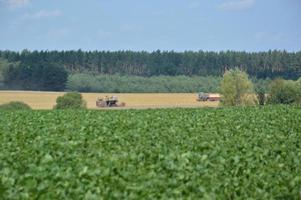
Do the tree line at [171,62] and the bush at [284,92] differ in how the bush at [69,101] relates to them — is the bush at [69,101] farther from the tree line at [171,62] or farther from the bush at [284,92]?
the tree line at [171,62]

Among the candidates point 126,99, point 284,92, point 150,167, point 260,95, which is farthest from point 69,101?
point 150,167

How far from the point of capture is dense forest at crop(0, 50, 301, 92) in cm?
13138

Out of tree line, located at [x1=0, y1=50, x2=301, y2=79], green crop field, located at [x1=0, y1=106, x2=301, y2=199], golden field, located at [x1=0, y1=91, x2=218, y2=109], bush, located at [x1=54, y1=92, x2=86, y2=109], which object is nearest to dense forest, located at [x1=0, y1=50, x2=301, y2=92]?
tree line, located at [x1=0, y1=50, x2=301, y2=79]

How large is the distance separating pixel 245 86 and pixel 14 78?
55.3 metres

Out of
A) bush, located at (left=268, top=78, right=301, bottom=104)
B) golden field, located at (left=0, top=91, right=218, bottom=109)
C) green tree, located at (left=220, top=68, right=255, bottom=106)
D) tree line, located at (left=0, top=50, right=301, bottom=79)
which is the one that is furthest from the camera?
tree line, located at (left=0, top=50, right=301, bottom=79)

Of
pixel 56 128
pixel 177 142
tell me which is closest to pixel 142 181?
pixel 177 142

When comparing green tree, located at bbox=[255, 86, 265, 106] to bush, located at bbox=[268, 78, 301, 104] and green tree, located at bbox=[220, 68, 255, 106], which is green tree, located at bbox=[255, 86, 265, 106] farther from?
green tree, located at bbox=[220, 68, 255, 106]

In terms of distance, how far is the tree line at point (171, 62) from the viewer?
159 m

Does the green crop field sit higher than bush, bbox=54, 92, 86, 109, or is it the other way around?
the green crop field

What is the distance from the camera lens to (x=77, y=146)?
51.3ft

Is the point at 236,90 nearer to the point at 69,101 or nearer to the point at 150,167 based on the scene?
the point at 69,101

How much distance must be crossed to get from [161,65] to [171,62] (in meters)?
3.72

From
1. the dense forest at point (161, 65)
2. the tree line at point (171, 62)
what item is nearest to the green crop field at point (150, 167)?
the dense forest at point (161, 65)

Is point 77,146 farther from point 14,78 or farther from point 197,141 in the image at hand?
point 14,78
